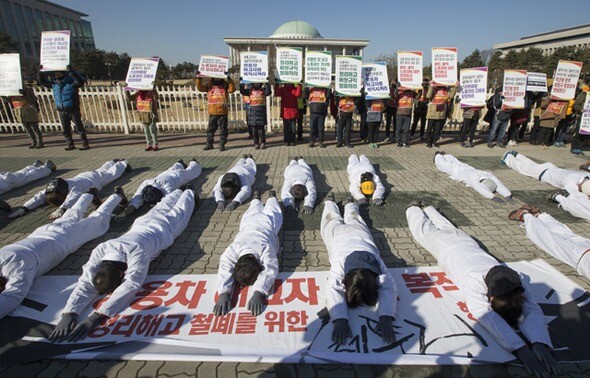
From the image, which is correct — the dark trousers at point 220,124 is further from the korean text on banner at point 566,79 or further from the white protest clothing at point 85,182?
the korean text on banner at point 566,79

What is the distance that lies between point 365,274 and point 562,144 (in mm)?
10746

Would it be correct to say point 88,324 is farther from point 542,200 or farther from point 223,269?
point 542,200

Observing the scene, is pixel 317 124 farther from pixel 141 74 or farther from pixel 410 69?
pixel 141 74

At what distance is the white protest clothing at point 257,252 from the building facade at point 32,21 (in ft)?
217

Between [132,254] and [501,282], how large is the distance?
3521mm

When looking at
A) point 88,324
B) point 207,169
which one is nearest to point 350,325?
point 88,324

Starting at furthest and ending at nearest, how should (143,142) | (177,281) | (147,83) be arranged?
(143,142) < (147,83) < (177,281)

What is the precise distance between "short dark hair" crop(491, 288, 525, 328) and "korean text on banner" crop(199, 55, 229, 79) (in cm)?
792

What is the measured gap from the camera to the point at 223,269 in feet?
10.0

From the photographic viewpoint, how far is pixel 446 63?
8039 mm

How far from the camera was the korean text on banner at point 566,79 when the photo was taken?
27.4 feet

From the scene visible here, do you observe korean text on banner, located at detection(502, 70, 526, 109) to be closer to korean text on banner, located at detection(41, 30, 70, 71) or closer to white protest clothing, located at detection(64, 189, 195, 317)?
white protest clothing, located at detection(64, 189, 195, 317)

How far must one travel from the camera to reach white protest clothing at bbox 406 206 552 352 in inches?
93.0

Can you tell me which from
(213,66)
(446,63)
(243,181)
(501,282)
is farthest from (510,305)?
(213,66)
